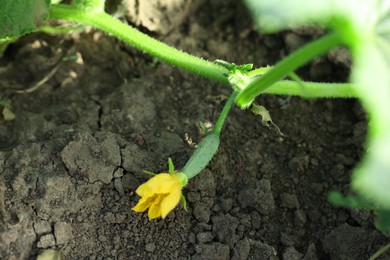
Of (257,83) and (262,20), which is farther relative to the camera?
(257,83)

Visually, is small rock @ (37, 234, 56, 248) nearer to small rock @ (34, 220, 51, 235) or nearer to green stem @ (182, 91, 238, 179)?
small rock @ (34, 220, 51, 235)

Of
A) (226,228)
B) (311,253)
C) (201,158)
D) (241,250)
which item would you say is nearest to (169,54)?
(201,158)

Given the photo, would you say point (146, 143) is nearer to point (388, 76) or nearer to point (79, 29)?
point (79, 29)

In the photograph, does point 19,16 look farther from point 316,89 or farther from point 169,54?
point 316,89

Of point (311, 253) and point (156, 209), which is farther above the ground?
point (311, 253)

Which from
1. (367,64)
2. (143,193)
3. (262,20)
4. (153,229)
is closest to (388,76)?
(367,64)

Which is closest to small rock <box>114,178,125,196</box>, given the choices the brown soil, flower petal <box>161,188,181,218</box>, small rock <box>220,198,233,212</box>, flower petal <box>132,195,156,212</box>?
the brown soil

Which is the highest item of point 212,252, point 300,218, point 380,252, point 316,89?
point 316,89

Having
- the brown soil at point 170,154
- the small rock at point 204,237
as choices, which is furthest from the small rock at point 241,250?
the small rock at point 204,237
